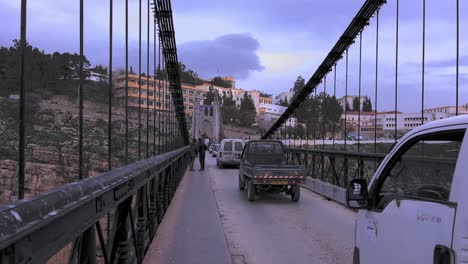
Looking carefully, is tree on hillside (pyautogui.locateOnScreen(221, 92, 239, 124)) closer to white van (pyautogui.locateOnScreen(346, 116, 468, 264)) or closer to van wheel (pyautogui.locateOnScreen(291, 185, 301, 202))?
van wheel (pyautogui.locateOnScreen(291, 185, 301, 202))

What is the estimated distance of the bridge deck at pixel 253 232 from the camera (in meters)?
6.70

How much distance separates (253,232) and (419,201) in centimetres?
583

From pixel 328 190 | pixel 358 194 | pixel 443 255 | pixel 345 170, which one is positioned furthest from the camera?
pixel 328 190

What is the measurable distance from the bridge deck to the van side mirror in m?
3.03

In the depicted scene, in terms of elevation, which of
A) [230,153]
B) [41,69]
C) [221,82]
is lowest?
[230,153]

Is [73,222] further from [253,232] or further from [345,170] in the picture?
[345,170]

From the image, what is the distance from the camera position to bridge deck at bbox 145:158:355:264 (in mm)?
6695

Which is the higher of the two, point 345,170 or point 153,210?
point 345,170

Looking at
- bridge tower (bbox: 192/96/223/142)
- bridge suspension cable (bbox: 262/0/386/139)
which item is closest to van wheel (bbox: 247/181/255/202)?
bridge suspension cable (bbox: 262/0/386/139)

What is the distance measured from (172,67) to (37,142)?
22221mm

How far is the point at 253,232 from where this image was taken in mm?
8484

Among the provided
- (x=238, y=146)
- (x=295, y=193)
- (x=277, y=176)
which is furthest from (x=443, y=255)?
(x=238, y=146)

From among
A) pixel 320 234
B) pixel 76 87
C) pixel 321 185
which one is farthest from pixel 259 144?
pixel 76 87

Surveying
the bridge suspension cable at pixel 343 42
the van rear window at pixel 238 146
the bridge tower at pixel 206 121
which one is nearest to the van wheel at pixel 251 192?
the bridge suspension cable at pixel 343 42
